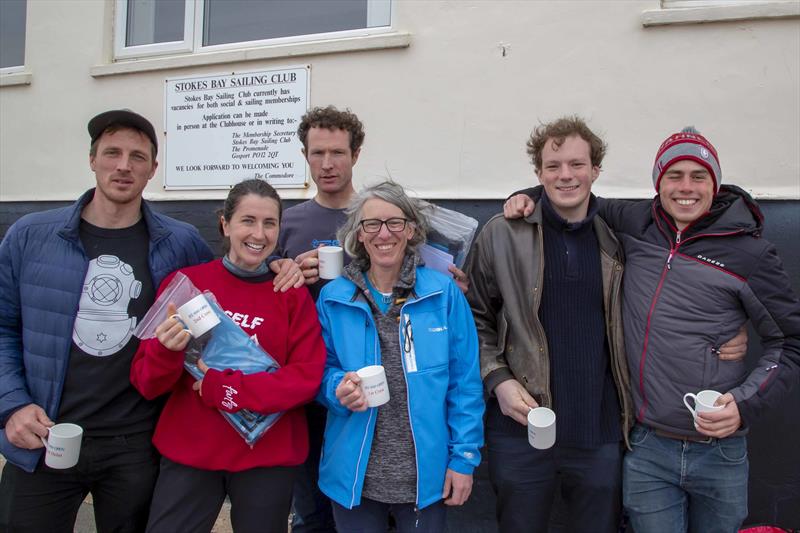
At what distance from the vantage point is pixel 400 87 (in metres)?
3.93

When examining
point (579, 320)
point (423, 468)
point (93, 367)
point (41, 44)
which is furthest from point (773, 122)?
point (41, 44)

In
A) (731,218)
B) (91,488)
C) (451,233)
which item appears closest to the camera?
(731,218)

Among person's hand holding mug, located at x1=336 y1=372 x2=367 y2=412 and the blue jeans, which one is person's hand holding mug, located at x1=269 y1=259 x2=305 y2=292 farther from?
the blue jeans

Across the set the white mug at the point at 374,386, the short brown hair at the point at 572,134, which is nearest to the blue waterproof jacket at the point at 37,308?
the white mug at the point at 374,386

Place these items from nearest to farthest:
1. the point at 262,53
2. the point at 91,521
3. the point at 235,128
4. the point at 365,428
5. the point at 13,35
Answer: the point at 365,428
the point at 91,521
the point at 262,53
the point at 235,128
the point at 13,35

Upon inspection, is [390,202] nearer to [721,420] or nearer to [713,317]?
[713,317]

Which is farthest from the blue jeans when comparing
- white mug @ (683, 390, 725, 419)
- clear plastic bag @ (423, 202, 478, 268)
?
clear plastic bag @ (423, 202, 478, 268)

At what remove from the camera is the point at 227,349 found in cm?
221

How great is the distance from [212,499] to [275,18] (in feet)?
12.3

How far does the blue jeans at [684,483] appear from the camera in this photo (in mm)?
2264

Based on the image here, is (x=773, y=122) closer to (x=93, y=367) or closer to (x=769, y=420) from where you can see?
(x=769, y=420)

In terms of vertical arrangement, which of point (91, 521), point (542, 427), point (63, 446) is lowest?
point (91, 521)

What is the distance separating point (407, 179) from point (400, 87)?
0.65m

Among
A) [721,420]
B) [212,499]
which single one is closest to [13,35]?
[212,499]
